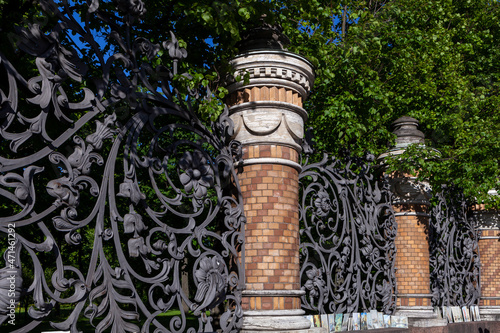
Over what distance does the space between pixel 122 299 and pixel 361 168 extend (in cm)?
452

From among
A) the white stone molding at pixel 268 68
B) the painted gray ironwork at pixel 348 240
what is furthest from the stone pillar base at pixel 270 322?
the white stone molding at pixel 268 68

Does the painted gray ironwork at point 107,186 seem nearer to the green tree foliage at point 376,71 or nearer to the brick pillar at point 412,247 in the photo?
the green tree foliage at point 376,71

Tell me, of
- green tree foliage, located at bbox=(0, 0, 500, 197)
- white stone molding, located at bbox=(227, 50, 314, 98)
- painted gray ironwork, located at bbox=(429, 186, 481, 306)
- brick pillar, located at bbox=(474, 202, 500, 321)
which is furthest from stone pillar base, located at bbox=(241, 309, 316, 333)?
Answer: brick pillar, located at bbox=(474, 202, 500, 321)

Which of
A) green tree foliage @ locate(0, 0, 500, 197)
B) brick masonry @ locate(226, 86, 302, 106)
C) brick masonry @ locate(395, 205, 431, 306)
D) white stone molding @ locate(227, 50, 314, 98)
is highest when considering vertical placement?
green tree foliage @ locate(0, 0, 500, 197)

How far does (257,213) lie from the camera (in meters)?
5.13

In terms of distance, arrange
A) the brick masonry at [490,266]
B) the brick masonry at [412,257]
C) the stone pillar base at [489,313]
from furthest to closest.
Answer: the brick masonry at [490,266], the stone pillar base at [489,313], the brick masonry at [412,257]

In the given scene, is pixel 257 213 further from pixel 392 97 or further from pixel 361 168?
pixel 392 97

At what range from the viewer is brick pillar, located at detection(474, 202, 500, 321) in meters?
11.4

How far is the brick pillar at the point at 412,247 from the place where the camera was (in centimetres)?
804

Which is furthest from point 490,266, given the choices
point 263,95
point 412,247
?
point 263,95

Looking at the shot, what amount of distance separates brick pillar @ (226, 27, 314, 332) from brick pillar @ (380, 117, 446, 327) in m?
3.52

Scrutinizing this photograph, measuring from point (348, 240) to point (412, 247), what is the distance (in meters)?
2.15

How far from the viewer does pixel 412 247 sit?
A: 27.0 feet

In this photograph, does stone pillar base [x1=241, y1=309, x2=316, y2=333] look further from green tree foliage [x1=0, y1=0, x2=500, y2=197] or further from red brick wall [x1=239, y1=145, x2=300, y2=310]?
green tree foliage [x1=0, y1=0, x2=500, y2=197]
